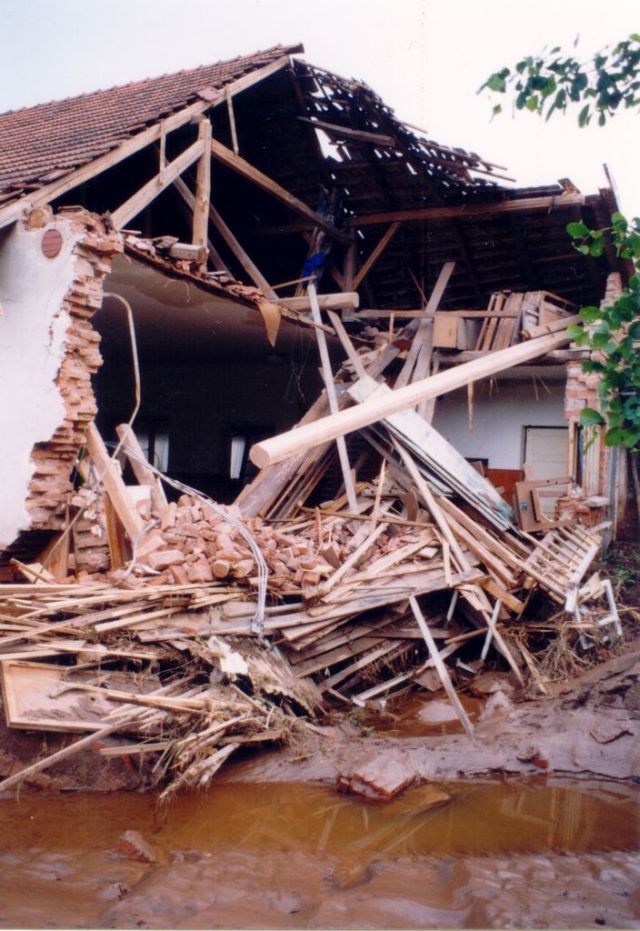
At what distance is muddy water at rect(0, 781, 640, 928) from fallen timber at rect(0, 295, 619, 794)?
44 centimetres

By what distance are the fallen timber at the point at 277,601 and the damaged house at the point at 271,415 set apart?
0.03 m

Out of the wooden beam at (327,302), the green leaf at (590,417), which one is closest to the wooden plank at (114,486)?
the wooden beam at (327,302)

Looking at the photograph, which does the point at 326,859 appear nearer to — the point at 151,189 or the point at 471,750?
the point at 471,750

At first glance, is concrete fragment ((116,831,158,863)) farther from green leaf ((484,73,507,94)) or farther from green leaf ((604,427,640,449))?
green leaf ((484,73,507,94))

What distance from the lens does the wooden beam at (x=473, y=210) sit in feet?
34.2

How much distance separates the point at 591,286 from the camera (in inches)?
463

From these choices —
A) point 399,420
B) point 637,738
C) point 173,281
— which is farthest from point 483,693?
point 173,281

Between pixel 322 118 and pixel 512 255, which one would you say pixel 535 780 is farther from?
pixel 322 118

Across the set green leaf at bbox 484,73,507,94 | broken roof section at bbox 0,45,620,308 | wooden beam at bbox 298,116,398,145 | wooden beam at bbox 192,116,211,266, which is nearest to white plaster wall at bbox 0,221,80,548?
broken roof section at bbox 0,45,620,308

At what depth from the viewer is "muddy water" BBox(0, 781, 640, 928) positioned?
146 inches

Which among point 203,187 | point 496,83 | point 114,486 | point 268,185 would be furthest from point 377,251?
point 496,83

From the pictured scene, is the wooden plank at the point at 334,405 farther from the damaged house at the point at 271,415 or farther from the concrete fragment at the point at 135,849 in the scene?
the concrete fragment at the point at 135,849

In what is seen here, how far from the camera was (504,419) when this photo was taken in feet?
40.8

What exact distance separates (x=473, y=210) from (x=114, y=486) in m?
6.92
